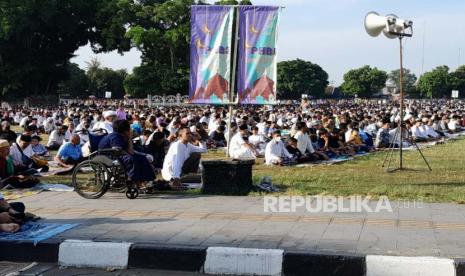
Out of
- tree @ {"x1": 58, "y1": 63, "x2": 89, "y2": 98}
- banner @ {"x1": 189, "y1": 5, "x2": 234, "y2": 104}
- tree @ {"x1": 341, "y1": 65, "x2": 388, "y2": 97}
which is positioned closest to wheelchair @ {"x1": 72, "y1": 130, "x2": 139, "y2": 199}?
banner @ {"x1": 189, "y1": 5, "x2": 234, "y2": 104}

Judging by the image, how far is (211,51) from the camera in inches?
520

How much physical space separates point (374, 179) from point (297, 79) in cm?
7687

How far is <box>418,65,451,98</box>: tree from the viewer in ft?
290

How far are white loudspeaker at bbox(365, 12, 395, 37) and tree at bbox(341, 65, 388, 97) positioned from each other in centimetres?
8215

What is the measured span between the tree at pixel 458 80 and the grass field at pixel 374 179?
7898 cm

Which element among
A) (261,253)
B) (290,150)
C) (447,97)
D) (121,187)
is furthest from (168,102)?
(447,97)

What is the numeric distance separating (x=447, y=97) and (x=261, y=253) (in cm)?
9013

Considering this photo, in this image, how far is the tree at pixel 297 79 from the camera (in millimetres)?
86625

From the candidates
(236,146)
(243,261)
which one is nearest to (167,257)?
(243,261)

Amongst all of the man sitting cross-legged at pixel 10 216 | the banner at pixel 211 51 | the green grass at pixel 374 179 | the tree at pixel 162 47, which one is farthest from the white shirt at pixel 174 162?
the tree at pixel 162 47

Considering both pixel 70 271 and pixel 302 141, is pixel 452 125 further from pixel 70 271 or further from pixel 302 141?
pixel 70 271

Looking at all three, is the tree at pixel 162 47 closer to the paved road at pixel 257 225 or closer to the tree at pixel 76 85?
the tree at pixel 76 85

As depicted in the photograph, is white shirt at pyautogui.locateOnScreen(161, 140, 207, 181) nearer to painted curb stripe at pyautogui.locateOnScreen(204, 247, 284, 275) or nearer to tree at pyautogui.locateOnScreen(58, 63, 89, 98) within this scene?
painted curb stripe at pyautogui.locateOnScreen(204, 247, 284, 275)

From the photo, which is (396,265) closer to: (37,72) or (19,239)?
(19,239)
